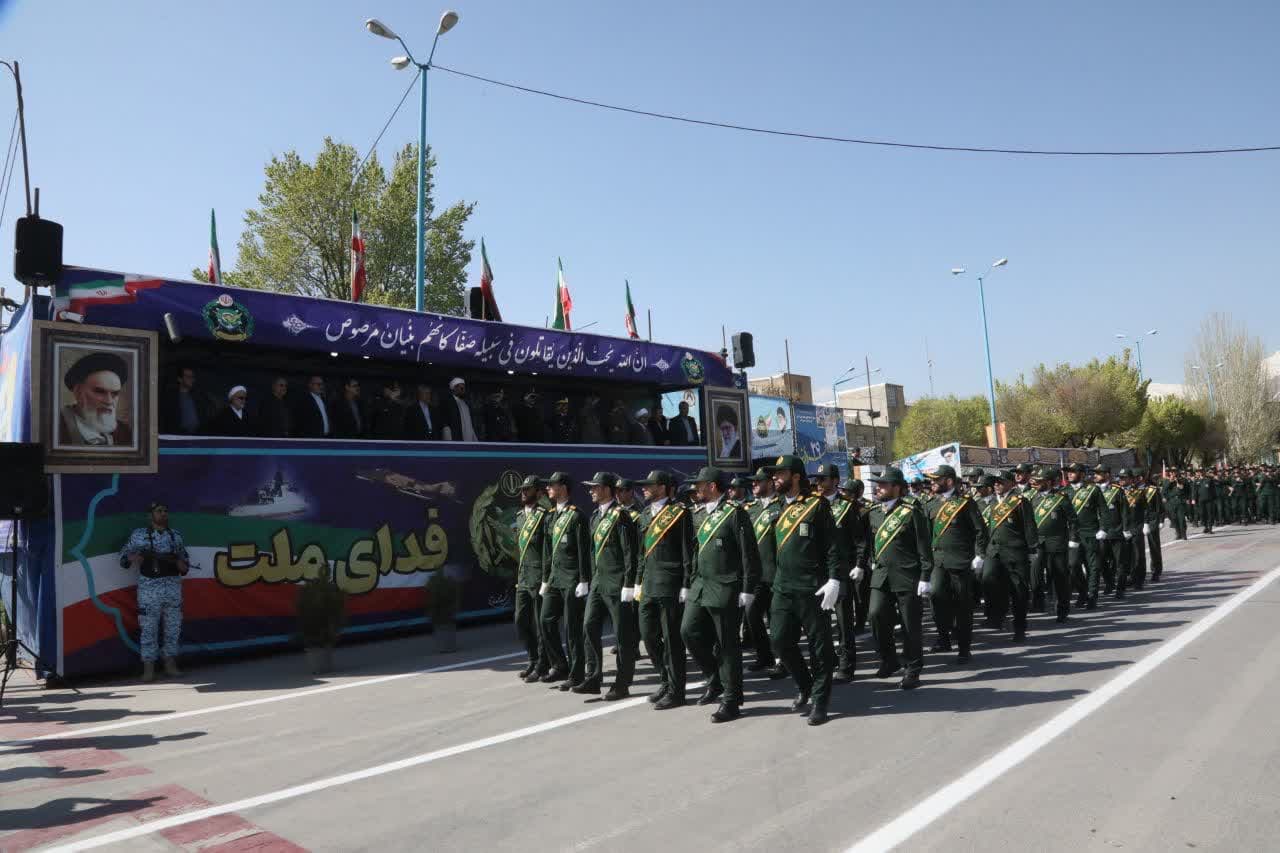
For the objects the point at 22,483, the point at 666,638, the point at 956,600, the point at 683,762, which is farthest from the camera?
the point at 956,600

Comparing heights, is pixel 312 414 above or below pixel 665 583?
above

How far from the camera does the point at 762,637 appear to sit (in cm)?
874

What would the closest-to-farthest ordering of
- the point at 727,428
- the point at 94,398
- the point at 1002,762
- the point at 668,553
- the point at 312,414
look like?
1. the point at 1002,762
2. the point at 668,553
3. the point at 94,398
4. the point at 312,414
5. the point at 727,428

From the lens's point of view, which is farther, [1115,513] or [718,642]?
[1115,513]

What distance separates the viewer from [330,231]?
1190 inches

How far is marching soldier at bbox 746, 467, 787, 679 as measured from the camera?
8.05 m

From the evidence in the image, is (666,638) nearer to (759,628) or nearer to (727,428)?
(759,628)

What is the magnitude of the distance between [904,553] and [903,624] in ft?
2.12

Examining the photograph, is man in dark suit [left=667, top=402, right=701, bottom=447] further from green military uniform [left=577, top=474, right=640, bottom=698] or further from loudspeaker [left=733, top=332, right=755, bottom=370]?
green military uniform [left=577, top=474, right=640, bottom=698]

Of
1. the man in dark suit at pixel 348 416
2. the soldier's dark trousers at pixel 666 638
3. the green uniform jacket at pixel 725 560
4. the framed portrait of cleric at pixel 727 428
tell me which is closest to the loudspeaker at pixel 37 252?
the man in dark suit at pixel 348 416

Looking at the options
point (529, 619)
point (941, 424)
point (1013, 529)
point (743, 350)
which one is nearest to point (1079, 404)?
point (941, 424)

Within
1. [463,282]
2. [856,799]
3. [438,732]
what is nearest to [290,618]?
[438,732]

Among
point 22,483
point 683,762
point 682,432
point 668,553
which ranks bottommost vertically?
point 683,762

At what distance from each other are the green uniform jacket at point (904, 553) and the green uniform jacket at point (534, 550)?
3.25 meters
